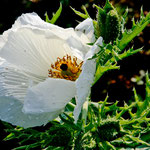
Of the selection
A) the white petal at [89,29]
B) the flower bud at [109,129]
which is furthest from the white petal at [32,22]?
the flower bud at [109,129]

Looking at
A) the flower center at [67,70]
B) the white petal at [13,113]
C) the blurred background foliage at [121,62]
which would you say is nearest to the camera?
the white petal at [13,113]

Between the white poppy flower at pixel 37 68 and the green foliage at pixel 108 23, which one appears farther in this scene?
the green foliage at pixel 108 23

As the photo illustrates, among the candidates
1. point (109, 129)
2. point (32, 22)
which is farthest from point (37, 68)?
point (109, 129)

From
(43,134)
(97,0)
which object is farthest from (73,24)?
(43,134)

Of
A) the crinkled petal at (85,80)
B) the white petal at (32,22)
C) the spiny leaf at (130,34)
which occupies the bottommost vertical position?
the crinkled petal at (85,80)

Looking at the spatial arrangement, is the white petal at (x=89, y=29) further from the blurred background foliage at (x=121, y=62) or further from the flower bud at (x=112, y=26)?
the blurred background foliage at (x=121, y=62)

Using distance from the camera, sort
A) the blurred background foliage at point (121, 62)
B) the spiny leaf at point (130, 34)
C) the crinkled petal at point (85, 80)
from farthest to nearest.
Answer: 1. the blurred background foliage at point (121, 62)
2. the spiny leaf at point (130, 34)
3. the crinkled petal at point (85, 80)
